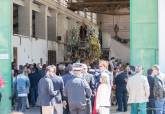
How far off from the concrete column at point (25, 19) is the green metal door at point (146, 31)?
1118 centimetres

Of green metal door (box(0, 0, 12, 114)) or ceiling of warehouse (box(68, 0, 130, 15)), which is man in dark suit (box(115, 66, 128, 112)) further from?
ceiling of warehouse (box(68, 0, 130, 15))

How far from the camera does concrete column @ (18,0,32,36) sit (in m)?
27.0

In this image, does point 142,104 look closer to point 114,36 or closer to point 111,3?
point 111,3

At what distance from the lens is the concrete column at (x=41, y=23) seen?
30188 mm

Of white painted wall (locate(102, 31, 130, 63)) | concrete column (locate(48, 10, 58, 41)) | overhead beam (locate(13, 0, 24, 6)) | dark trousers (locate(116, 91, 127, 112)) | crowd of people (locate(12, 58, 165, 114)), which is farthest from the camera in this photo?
white painted wall (locate(102, 31, 130, 63))

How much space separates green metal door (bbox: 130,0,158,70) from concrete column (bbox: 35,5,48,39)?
1401 cm

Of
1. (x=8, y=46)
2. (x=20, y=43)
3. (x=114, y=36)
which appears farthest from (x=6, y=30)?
(x=114, y=36)

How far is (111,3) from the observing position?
39.9 metres

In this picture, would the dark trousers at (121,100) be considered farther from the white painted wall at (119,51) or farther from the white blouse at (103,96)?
the white painted wall at (119,51)

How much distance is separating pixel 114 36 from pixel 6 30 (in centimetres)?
→ 3292

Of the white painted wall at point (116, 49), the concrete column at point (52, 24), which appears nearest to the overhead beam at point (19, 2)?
the concrete column at point (52, 24)

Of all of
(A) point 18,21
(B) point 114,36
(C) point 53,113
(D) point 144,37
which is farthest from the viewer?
(B) point 114,36

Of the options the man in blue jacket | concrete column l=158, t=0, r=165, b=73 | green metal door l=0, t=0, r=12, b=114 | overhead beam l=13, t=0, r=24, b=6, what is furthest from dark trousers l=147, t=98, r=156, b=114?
overhead beam l=13, t=0, r=24, b=6

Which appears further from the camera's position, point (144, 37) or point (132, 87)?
point (144, 37)
